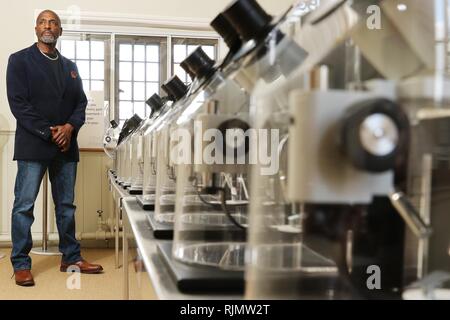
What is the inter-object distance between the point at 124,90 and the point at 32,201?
1467 millimetres

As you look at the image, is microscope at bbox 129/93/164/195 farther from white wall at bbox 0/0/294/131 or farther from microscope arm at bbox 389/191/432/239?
white wall at bbox 0/0/294/131

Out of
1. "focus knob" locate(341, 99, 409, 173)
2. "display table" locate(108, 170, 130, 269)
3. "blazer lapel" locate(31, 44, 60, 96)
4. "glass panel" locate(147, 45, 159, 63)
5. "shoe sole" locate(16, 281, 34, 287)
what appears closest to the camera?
"focus knob" locate(341, 99, 409, 173)

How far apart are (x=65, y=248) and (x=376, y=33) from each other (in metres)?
3.09

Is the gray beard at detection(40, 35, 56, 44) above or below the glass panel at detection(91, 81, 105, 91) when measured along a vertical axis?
above

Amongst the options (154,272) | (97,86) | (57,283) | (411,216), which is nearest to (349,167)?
(411,216)

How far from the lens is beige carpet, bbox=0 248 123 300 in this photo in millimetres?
2736

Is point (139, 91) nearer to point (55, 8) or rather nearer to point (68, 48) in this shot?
point (68, 48)

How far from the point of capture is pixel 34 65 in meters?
3.26

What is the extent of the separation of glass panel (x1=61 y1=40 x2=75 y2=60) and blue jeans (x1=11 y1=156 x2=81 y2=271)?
123 cm

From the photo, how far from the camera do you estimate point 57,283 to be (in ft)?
9.98

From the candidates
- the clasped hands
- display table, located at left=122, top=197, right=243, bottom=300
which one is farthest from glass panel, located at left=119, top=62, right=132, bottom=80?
display table, located at left=122, top=197, right=243, bottom=300

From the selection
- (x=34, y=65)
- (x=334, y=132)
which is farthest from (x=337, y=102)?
(x=34, y=65)

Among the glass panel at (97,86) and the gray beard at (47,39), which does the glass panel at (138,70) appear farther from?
the gray beard at (47,39)

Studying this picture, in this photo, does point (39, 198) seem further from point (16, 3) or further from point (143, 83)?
point (16, 3)
